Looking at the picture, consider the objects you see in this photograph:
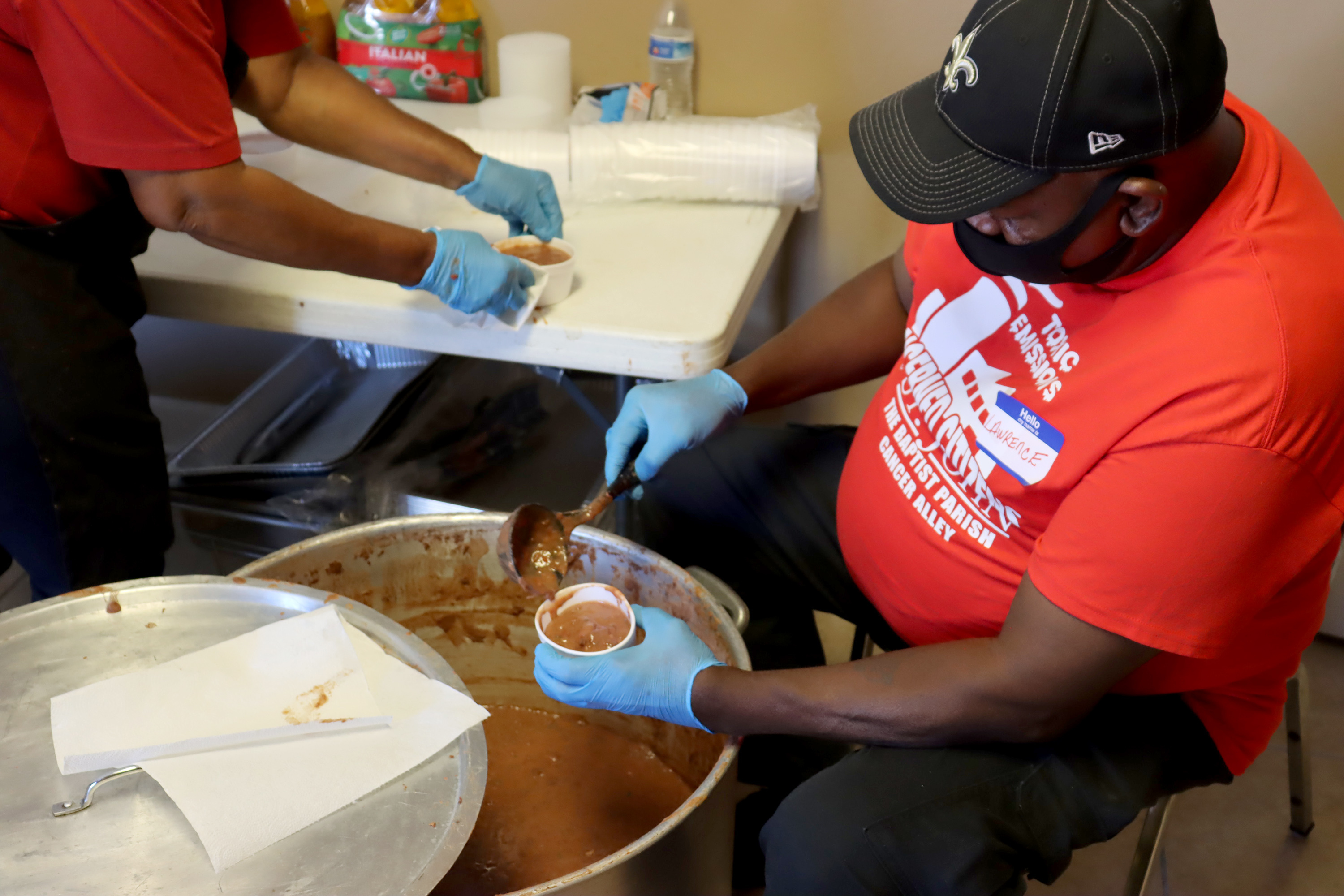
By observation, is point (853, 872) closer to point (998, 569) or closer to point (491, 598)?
point (998, 569)

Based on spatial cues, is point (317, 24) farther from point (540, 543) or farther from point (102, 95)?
point (540, 543)

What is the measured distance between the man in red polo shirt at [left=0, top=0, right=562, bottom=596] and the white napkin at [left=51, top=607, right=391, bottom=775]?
42 cm

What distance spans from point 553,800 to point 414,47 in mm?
1370

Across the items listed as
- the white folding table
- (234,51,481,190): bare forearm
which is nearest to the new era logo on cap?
the white folding table

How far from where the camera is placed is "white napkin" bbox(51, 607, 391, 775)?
2.70 feet

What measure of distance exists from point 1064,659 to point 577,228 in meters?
0.98

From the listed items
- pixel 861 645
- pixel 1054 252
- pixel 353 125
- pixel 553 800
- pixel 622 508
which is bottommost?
pixel 553 800

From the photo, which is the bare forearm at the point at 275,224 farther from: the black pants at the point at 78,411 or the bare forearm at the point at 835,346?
the bare forearm at the point at 835,346

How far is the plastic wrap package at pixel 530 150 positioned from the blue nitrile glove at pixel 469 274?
41 centimetres

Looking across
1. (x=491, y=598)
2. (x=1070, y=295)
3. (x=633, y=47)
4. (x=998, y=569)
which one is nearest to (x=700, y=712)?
(x=998, y=569)

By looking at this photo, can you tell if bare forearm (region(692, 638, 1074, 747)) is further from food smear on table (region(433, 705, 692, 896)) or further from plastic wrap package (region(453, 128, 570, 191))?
plastic wrap package (region(453, 128, 570, 191))

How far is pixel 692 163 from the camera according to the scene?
1560mm

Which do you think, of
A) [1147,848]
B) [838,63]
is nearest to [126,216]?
[838,63]

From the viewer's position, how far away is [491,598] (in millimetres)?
1364
